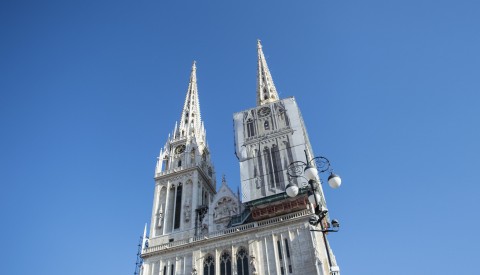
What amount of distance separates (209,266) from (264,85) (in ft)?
94.8

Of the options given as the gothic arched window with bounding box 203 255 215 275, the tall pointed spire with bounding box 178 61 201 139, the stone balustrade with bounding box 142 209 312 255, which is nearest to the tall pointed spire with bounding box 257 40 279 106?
the tall pointed spire with bounding box 178 61 201 139

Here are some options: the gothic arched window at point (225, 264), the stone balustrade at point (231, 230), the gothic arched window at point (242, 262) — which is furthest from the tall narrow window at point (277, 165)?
the gothic arched window at point (225, 264)

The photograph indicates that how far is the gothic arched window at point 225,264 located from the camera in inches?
1350

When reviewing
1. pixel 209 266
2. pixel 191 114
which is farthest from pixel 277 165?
pixel 191 114

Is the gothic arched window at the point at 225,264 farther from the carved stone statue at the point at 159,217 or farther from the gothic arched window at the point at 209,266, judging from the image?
the carved stone statue at the point at 159,217

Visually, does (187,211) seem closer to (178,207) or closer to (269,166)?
(178,207)

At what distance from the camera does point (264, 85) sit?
55.5m

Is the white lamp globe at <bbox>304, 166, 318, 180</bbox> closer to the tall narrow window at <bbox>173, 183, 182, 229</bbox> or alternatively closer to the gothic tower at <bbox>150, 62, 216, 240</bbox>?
the gothic tower at <bbox>150, 62, 216, 240</bbox>

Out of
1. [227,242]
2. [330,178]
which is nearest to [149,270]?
[227,242]

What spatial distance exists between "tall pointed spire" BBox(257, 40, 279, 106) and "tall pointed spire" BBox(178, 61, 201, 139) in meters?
9.40

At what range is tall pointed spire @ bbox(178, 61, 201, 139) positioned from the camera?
5269cm

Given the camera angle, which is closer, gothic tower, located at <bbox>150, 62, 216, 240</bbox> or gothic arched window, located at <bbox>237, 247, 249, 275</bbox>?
gothic arched window, located at <bbox>237, 247, 249, 275</bbox>

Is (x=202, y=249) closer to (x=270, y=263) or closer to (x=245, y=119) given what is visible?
(x=270, y=263)

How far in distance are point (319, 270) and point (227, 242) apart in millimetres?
9339
